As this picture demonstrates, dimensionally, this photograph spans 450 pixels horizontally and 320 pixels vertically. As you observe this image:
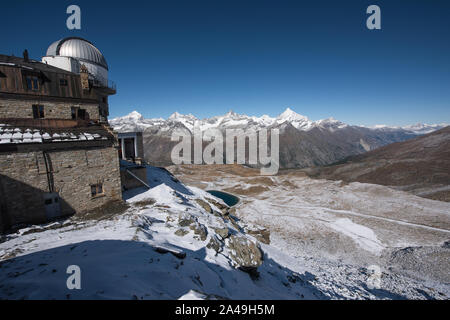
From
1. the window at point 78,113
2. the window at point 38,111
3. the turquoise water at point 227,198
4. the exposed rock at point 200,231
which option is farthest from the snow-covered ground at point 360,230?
the window at point 38,111

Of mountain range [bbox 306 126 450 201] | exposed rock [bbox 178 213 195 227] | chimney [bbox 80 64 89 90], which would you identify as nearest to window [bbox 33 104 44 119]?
chimney [bbox 80 64 89 90]

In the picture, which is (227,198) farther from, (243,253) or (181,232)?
(181,232)

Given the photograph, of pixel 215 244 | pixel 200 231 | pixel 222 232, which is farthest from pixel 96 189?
pixel 222 232

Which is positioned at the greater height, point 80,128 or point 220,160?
point 80,128
